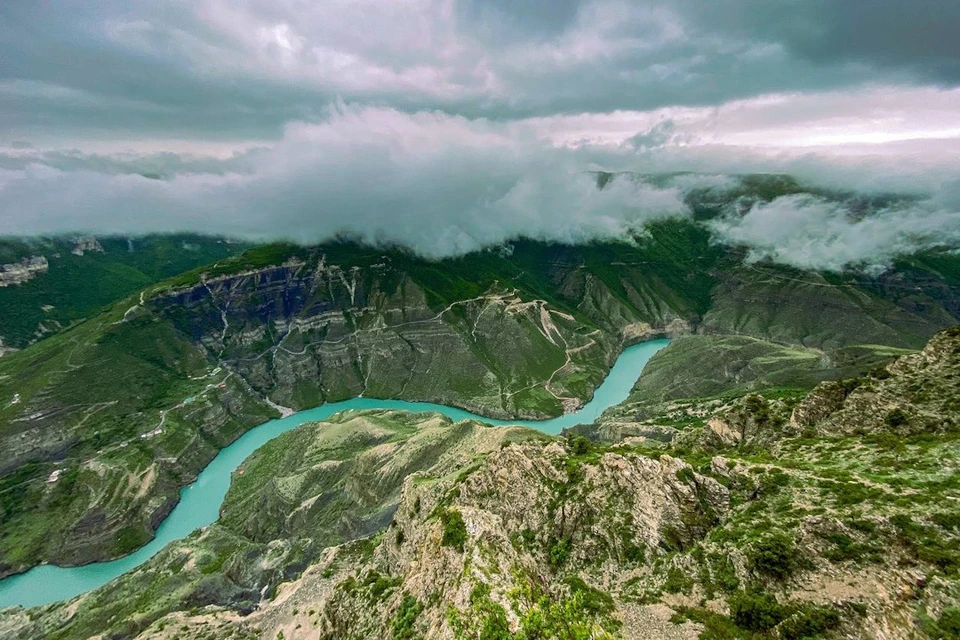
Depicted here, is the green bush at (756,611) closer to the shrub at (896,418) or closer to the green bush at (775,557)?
the green bush at (775,557)

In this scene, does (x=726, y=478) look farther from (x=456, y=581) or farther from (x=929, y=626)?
(x=456, y=581)

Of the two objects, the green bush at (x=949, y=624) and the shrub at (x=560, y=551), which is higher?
the green bush at (x=949, y=624)

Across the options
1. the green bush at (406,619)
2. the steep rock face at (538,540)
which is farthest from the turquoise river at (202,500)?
the green bush at (406,619)

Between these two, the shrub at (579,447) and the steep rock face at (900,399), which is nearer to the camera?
→ the steep rock face at (900,399)

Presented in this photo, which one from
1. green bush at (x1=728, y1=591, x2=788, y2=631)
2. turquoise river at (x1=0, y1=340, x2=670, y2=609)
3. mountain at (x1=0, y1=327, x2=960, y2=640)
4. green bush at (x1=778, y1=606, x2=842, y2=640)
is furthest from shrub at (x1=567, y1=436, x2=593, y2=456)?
turquoise river at (x1=0, y1=340, x2=670, y2=609)

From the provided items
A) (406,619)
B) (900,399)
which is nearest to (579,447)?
(406,619)

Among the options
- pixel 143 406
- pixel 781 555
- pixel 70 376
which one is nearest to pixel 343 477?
pixel 781 555
